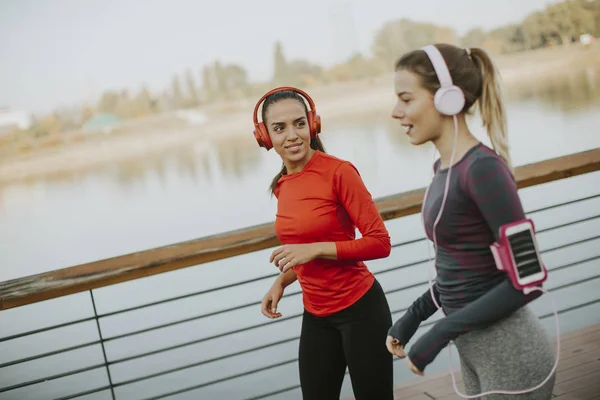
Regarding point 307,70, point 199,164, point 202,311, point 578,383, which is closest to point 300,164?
point 578,383

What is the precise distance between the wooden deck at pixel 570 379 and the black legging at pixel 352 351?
0.79 metres

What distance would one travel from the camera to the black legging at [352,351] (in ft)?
4.74

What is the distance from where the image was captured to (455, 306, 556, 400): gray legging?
95 cm

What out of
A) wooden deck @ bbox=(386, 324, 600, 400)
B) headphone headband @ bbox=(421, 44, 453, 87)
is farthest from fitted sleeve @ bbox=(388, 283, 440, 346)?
wooden deck @ bbox=(386, 324, 600, 400)

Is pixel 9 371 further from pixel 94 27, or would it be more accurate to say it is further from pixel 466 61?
pixel 466 61

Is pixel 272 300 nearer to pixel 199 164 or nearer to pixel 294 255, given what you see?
pixel 294 255

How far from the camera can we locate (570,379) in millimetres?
2127

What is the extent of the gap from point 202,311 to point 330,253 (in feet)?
19.2

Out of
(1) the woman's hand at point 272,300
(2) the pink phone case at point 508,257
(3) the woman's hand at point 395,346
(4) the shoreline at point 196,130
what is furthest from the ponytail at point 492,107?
(4) the shoreline at point 196,130

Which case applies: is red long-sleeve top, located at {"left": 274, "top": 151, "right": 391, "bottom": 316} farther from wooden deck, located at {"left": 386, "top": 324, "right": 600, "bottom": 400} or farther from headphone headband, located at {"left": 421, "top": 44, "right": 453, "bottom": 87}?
wooden deck, located at {"left": 386, "top": 324, "right": 600, "bottom": 400}

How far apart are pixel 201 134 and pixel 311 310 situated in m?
7.41

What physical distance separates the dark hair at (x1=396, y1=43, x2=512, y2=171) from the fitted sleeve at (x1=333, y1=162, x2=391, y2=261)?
435 millimetres

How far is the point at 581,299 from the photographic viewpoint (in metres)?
5.73

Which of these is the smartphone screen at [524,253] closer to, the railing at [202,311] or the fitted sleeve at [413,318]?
the fitted sleeve at [413,318]
